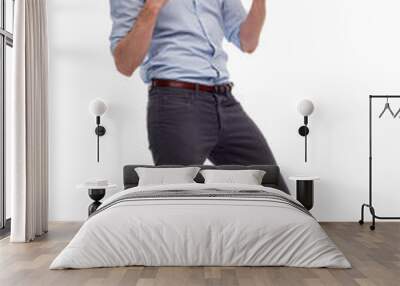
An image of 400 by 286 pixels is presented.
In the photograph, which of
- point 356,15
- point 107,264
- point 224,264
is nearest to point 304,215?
point 224,264

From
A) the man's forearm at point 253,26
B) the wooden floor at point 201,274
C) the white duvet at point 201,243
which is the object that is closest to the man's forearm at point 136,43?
the man's forearm at point 253,26

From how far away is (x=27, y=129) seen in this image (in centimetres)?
555

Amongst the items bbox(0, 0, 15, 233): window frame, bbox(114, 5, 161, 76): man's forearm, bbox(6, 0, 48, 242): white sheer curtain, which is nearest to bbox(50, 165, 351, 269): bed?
bbox(6, 0, 48, 242): white sheer curtain

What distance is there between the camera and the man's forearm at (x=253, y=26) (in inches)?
259

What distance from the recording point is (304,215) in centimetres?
439

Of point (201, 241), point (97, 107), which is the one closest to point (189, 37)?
point (97, 107)

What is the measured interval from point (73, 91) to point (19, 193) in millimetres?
1642

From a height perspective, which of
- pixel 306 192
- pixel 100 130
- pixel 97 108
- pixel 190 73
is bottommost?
pixel 306 192

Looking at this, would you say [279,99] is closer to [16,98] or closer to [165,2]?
[165,2]

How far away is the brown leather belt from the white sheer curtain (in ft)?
4.12

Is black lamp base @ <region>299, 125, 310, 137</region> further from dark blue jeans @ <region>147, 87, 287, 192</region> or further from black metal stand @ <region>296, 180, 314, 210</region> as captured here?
black metal stand @ <region>296, 180, 314, 210</region>

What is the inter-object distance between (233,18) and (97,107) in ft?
5.99

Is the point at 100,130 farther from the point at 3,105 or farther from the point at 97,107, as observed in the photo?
the point at 3,105

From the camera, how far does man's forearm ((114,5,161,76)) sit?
620cm
